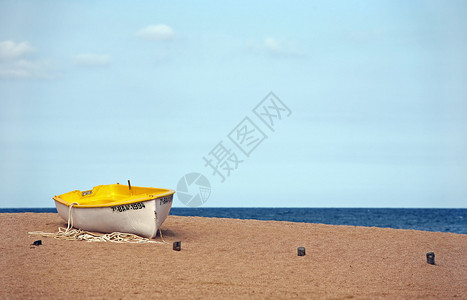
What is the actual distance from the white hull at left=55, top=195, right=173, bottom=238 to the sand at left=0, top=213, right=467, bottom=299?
25.9 inches

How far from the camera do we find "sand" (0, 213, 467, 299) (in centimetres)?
776

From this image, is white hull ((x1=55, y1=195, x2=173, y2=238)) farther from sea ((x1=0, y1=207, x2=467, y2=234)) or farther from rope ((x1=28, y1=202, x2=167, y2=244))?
sea ((x1=0, y1=207, x2=467, y2=234))

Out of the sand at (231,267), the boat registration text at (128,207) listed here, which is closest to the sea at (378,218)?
the sand at (231,267)

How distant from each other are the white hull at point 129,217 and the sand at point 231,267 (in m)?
0.66

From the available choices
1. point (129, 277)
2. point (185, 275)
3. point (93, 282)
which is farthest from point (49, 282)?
point (185, 275)

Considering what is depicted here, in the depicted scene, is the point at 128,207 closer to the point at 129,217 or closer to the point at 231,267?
the point at 129,217

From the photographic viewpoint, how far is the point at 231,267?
9.55m

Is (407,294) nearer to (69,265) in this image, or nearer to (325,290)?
(325,290)

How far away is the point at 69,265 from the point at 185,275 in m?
2.11

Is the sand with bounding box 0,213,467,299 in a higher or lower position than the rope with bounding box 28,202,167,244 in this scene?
lower

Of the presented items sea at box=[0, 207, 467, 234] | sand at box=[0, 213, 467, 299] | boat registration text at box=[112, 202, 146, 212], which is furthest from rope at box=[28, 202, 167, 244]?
sea at box=[0, 207, 467, 234]

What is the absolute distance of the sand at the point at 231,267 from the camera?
776 cm

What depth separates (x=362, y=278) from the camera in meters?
9.11

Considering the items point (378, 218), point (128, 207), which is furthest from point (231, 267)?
point (378, 218)
